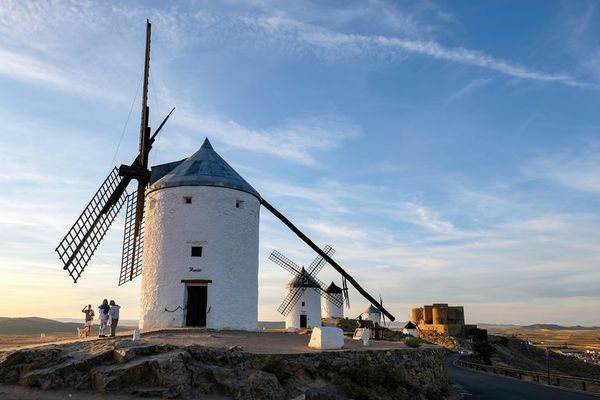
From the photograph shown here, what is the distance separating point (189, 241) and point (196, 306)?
2.93m

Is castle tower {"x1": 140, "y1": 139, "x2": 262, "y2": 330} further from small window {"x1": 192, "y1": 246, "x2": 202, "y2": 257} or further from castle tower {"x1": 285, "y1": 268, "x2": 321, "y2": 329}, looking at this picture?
castle tower {"x1": 285, "y1": 268, "x2": 321, "y2": 329}

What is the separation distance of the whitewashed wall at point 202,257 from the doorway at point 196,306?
39cm

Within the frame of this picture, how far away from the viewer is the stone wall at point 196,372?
38.4 ft

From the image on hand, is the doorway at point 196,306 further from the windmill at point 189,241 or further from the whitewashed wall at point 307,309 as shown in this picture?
the whitewashed wall at point 307,309

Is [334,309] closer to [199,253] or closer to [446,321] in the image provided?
[446,321]

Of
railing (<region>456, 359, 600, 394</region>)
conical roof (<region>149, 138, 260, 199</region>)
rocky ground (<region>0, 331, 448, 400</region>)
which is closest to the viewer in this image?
rocky ground (<region>0, 331, 448, 400</region>)

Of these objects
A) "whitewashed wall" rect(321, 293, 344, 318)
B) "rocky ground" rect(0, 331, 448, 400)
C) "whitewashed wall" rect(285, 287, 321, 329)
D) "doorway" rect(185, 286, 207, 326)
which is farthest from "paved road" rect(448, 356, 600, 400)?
"whitewashed wall" rect(321, 293, 344, 318)

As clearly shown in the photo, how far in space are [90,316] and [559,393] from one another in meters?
20.2

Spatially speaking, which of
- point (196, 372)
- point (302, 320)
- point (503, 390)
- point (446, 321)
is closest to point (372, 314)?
point (446, 321)

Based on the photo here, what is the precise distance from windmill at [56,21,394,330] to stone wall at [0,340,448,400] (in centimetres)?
625

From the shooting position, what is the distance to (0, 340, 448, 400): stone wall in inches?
461

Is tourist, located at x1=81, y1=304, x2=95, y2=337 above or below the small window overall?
below

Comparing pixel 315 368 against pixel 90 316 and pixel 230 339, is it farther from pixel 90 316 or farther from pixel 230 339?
pixel 90 316

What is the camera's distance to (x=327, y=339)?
15.8m
